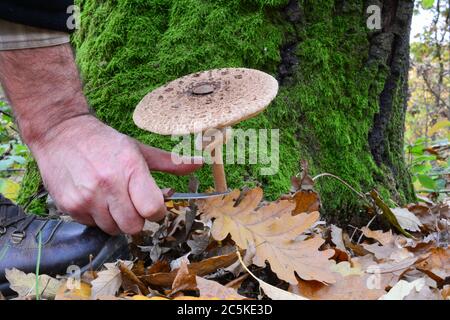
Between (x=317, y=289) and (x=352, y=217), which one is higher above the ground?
(x=317, y=289)

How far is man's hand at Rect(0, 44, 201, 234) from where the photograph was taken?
5.74 feet

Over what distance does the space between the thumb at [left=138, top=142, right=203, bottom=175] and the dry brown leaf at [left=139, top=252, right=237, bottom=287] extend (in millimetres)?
481

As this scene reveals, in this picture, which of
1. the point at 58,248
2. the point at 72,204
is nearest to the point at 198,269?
the point at 72,204

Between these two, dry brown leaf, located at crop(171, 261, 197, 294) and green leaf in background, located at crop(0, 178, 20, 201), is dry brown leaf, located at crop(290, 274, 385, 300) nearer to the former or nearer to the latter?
dry brown leaf, located at crop(171, 261, 197, 294)

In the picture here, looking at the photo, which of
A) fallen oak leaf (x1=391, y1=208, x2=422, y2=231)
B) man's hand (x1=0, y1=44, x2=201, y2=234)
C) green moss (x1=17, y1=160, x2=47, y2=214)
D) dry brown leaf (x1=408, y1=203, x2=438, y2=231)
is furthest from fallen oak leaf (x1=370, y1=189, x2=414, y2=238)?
green moss (x1=17, y1=160, x2=47, y2=214)

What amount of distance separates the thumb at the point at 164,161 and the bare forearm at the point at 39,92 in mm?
387

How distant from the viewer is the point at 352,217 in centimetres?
291

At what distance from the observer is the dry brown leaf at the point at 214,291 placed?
1.45 m

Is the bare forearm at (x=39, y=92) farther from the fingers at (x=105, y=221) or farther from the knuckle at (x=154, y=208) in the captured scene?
the knuckle at (x=154, y=208)

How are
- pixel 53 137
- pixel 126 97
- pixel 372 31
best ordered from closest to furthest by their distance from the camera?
pixel 53 137
pixel 126 97
pixel 372 31

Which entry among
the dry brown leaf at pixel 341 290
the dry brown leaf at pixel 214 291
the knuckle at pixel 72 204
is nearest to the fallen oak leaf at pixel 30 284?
the knuckle at pixel 72 204
